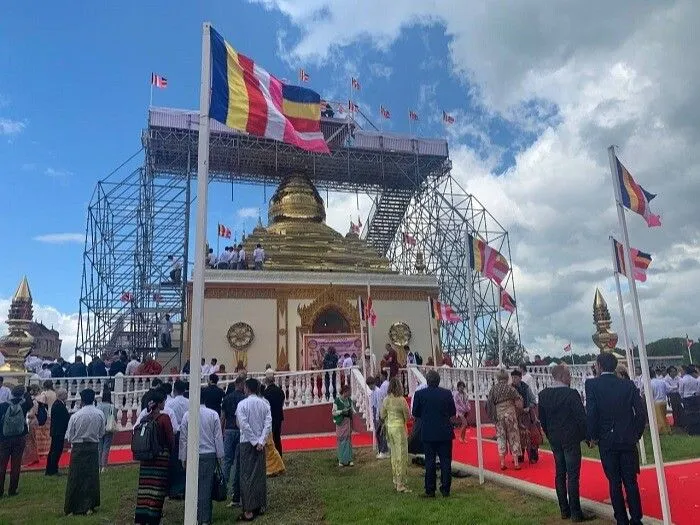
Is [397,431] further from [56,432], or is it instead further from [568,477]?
[56,432]

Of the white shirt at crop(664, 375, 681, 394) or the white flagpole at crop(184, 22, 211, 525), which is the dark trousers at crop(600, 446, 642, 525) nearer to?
the white flagpole at crop(184, 22, 211, 525)

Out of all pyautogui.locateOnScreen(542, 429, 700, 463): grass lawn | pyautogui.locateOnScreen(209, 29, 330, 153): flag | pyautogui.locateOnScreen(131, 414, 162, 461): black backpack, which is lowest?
pyautogui.locateOnScreen(542, 429, 700, 463): grass lawn

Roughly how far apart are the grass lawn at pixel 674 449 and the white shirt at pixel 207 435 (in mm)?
6212

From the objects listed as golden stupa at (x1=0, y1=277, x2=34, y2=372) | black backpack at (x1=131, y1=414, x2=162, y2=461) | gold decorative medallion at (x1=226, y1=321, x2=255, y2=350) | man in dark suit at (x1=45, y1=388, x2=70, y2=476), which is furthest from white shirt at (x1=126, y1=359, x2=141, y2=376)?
black backpack at (x1=131, y1=414, x2=162, y2=461)

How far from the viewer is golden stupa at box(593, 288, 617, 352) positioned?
1720cm

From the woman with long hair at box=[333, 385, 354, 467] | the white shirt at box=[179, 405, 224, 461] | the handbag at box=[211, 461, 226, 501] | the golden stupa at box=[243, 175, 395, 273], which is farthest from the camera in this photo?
the golden stupa at box=[243, 175, 395, 273]

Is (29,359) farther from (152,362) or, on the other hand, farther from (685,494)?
(685,494)

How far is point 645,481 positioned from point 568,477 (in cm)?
204

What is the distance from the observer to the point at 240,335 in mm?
20500

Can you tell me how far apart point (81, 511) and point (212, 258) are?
16.1 meters

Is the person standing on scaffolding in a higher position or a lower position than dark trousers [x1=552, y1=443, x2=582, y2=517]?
higher

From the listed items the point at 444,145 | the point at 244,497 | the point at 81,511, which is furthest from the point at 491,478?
the point at 444,145

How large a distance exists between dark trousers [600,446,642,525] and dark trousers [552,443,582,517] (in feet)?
1.53

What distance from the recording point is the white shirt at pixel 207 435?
674 centimetres
